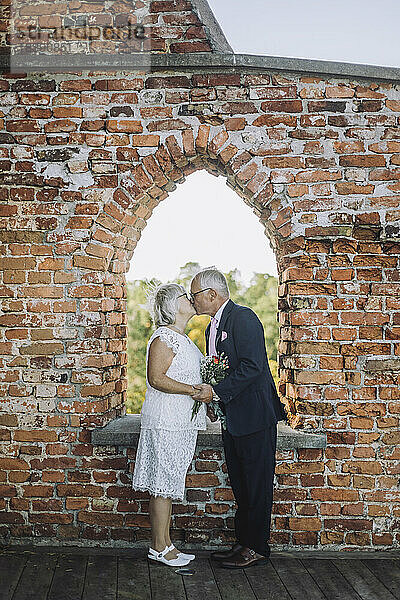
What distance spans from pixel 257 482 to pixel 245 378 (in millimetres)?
630

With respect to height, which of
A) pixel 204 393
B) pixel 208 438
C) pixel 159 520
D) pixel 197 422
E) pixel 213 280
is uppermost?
pixel 213 280

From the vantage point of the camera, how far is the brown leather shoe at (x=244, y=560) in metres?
4.03

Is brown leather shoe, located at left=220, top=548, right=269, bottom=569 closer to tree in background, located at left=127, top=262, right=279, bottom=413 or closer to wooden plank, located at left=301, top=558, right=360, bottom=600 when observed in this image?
wooden plank, located at left=301, top=558, right=360, bottom=600

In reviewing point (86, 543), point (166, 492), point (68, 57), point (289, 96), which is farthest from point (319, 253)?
point (86, 543)

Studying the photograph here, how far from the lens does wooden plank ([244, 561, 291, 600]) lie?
365 centimetres

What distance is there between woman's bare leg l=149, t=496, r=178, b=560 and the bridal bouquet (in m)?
0.53

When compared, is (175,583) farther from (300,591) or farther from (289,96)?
(289,96)

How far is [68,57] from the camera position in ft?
14.4

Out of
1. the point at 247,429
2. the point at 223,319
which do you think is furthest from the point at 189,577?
the point at 223,319

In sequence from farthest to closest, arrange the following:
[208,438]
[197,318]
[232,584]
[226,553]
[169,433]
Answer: [197,318], [208,438], [226,553], [169,433], [232,584]

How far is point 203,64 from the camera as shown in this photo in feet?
14.3

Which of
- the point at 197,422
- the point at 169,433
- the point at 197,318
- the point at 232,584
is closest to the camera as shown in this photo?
the point at 232,584

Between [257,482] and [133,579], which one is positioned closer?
[133,579]

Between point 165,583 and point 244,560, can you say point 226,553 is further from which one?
point 165,583
